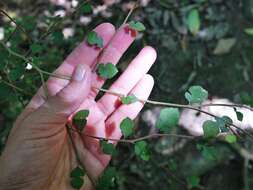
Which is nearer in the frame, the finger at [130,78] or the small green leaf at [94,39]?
the small green leaf at [94,39]

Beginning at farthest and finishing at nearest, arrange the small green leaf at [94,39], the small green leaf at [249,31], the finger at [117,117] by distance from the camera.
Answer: the small green leaf at [249,31], the finger at [117,117], the small green leaf at [94,39]

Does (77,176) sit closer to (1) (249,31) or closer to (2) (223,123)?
(2) (223,123)

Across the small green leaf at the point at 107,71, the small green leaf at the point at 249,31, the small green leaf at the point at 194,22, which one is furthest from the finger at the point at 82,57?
the small green leaf at the point at 249,31

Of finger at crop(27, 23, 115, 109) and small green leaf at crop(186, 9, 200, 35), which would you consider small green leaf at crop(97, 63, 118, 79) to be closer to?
finger at crop(27, 23, 115, 109)

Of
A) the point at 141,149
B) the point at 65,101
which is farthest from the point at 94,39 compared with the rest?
the point at 141,149

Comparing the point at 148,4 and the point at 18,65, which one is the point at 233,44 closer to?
the point at 148,4

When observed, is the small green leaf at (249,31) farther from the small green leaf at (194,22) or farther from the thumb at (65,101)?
the thumb at (65,101)

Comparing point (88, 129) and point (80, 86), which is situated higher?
point (80, 86)

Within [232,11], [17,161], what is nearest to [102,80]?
[17,161]

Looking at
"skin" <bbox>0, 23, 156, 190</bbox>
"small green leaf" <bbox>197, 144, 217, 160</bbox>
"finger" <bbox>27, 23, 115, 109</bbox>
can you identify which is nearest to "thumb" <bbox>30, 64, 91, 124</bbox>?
"skin" <bbox>0, 23, 156, 190</bbox>
